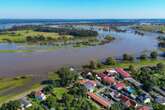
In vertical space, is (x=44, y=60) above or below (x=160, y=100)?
below

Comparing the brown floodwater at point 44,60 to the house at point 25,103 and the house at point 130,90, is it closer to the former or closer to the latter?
the house at point 25,103

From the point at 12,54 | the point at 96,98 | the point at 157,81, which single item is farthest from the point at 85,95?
the point at 12,54

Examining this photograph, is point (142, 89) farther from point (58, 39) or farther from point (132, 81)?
point (58, 39)

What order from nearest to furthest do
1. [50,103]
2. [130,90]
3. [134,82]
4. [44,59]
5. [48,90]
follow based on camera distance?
1. [50,103]
2. [48,90]
3. [130,90]
4. [134,82]
5. [44,59]

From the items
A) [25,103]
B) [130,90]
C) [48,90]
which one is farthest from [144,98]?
[25,103]

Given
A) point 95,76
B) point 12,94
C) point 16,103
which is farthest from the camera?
point 95,76

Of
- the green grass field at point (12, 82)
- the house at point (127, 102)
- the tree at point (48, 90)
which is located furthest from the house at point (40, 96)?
the house at point (127, 102)

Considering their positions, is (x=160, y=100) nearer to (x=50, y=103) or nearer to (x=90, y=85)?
(x=90, y=85)

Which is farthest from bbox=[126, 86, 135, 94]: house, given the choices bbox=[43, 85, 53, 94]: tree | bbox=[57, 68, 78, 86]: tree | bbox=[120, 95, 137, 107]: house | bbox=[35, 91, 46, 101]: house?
bbox=[35, 91, 46, 101]: house

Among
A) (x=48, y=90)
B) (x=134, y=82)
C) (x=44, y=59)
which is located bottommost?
(x=44, y=59)

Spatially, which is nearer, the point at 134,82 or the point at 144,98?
the point at 144,98

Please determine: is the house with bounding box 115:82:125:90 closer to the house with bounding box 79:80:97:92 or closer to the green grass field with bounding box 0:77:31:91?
the house with bounding box 79:80:97:92
